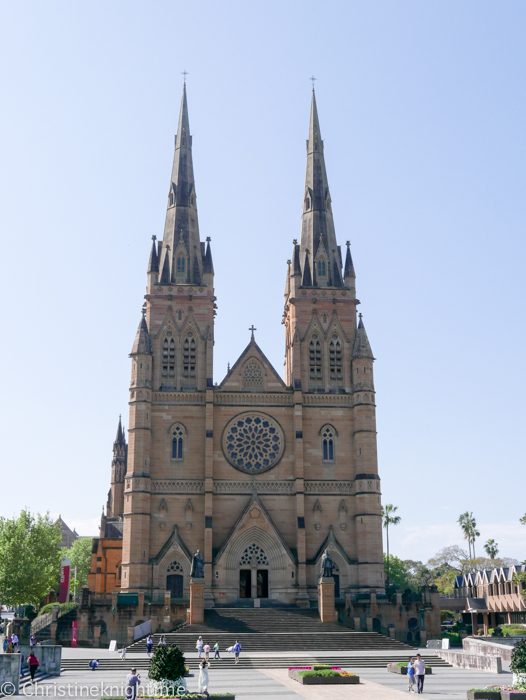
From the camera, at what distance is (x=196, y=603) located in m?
48.0

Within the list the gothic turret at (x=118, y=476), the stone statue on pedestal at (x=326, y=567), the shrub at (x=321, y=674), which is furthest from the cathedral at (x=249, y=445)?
the gothic turret at (x=118, y=476)

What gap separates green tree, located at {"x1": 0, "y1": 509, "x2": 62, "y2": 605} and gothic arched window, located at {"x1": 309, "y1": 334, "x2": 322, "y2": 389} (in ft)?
79.3

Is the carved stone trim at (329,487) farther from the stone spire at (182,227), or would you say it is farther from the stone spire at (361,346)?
the stone spire at (182,227)

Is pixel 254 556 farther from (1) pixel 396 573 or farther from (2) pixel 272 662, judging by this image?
(1) pixel 396 573

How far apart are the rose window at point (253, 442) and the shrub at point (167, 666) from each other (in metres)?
36.1

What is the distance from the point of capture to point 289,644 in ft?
145

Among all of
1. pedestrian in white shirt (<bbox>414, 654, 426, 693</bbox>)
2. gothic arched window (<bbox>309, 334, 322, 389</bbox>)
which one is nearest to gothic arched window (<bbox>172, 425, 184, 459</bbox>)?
gothic arched window (<bbox>309, 334, 322, 389</bbox>)

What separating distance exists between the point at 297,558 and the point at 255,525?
370cm

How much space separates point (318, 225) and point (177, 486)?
24.0 metres

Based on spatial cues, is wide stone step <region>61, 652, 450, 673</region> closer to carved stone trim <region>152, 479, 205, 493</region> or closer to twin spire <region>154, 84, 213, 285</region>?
carved stone trim <region>152, 479, 205, 493</region>

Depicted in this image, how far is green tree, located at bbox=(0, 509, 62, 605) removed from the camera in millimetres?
57656

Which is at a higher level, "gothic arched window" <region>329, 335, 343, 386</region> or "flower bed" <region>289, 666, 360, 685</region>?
"gothic arched window" <region>329, 335, 343, 386</region>

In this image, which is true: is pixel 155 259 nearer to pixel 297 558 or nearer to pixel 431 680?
pixel 297 558

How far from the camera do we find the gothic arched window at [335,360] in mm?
59938
